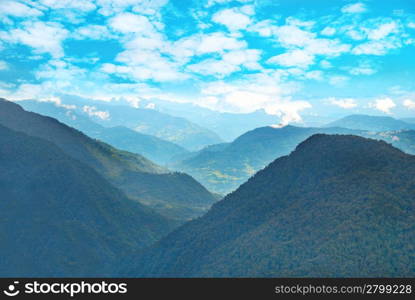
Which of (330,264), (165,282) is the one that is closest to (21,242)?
(330,264)

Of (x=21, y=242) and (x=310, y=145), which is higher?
(x=310, y=145)

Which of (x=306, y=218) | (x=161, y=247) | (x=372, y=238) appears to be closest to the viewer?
(x=372, y=238)

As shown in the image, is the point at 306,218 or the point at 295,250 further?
the point at 306,218

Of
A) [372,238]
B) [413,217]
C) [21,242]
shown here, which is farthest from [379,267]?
[21,242]

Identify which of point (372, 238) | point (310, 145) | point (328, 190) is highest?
point (310, 145)

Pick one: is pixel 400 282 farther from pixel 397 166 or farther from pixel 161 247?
pixel 161 247

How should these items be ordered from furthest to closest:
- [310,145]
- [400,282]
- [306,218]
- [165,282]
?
[310,145]
[306,218]
[400,282]
[165,282]
